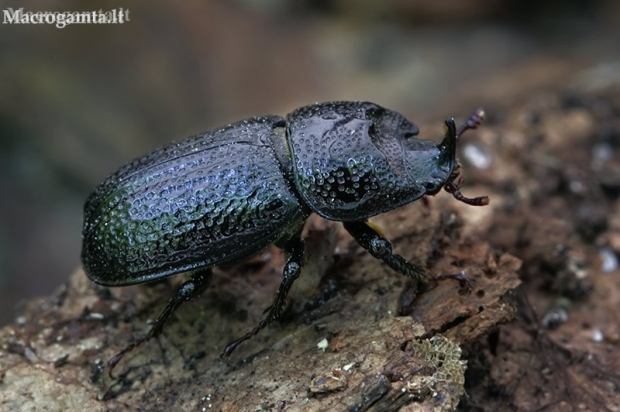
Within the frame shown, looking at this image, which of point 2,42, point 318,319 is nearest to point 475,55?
point 2,42

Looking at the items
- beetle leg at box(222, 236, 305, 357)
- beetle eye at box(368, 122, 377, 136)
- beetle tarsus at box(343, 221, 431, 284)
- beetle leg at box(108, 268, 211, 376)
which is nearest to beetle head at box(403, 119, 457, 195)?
beetle eye at box(368, 122, 377, 136)

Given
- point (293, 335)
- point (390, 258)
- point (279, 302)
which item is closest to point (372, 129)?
point (390, 258)

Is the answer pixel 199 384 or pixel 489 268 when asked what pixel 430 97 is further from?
pixel 199 384

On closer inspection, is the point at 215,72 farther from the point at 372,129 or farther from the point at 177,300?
the point at 177,300

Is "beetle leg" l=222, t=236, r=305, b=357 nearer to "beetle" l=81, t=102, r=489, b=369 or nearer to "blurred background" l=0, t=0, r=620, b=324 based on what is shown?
"beetle" l=81, t=102, r=489, b=369

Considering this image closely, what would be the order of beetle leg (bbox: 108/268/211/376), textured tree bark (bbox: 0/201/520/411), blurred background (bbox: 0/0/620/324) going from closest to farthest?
textured tree bark (bbox: 0/201/520/411)
beetle leg (bbox: 108/268/211/376)
blurred background (bbox: 0/0/620/324)

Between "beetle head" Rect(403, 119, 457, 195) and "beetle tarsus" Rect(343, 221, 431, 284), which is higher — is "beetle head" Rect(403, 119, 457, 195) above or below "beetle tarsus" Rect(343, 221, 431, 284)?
above

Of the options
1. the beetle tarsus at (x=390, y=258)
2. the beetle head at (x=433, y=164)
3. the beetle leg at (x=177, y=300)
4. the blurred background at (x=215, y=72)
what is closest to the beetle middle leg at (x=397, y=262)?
the beetle tarsus at (x=390, y=258)
